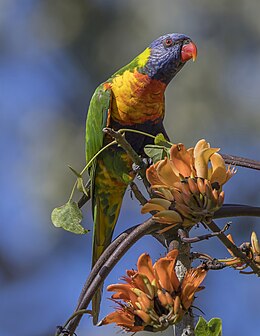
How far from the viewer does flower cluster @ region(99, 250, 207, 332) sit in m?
0.51

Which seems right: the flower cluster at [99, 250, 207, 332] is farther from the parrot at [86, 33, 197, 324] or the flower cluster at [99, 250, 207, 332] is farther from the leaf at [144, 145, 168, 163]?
the parrot at [86, 33, 197, 324]

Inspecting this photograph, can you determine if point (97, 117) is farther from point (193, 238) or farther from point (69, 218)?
point (193, 238)

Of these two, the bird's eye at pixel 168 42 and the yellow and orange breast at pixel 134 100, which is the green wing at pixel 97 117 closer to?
the yellow and orange breast at pixel 134 100

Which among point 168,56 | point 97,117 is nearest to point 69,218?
point 97,117

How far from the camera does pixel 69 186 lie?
3184 mm

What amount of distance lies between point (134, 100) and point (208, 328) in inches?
43.1

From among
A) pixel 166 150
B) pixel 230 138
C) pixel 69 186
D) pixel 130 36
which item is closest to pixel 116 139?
pixel 166 150

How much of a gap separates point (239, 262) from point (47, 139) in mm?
2893

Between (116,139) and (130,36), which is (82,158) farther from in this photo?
(116,139)

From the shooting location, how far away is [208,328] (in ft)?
1.75

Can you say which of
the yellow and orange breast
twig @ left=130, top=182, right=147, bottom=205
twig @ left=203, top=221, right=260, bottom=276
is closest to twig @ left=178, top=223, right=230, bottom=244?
twig @ left=203, top=221, right=260, bottom=276

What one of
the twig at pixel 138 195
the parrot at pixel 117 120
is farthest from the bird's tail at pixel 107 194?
the twig at pixel 138 195

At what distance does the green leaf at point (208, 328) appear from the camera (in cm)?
53

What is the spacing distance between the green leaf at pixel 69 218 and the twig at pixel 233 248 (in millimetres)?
152
